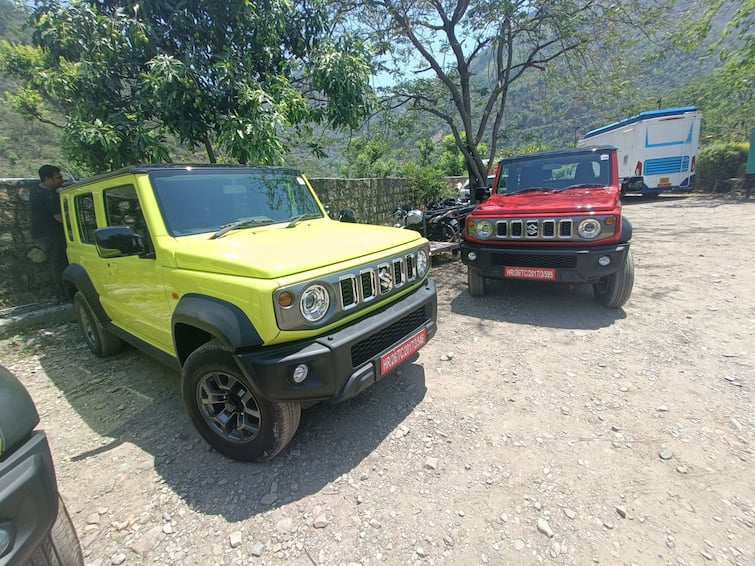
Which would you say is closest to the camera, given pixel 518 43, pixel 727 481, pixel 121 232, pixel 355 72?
pixel 727 481

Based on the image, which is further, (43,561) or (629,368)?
(629,368)

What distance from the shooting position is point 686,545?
5.66ft

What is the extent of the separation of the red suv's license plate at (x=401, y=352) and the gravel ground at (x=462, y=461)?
0.52 m

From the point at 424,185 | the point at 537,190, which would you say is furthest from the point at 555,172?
the point at 424,185

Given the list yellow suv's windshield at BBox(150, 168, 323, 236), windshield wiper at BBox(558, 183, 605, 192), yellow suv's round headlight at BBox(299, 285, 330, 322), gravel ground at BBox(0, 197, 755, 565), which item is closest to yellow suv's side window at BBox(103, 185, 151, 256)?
yellow suv's windshield at BBox(150, 168, 323, 236)

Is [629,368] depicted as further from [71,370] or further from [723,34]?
[723,34]

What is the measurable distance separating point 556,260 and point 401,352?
108 inches

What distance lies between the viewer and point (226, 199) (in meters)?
2.92

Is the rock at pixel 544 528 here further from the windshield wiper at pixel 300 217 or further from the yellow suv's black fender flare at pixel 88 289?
the yellow suv's black fender flare at pixel 88 289

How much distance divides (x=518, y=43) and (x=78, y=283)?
35.4 feet

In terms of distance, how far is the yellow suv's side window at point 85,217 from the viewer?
11.1 feet

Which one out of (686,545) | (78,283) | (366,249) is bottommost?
(686,545)

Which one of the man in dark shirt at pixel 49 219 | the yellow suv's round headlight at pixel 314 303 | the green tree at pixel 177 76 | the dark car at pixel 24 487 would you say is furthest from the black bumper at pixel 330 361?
the man in dark shirt at pixel 49 219

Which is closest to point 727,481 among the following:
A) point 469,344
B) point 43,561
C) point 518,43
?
point 469,344
